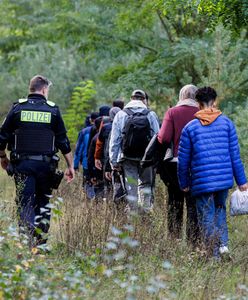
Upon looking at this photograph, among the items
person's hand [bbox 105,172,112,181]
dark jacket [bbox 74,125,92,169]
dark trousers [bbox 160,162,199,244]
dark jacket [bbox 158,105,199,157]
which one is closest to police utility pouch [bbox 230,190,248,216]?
dark trousers [bbox 160,162,199,244]

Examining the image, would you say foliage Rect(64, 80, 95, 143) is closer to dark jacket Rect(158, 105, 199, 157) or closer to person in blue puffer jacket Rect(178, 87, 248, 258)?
dark jacket Rect(158, 105, 199, 157)

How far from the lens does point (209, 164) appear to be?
9.18m

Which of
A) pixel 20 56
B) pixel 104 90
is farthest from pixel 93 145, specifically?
pixel 20 56

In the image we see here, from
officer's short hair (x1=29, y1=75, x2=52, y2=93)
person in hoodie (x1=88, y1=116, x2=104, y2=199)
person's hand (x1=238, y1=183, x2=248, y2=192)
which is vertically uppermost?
officer's short hair (x1=29, y1=75, x2=52, y2=93)

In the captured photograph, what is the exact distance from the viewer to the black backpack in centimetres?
1134

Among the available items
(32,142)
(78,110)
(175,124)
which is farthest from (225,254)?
(78,110)

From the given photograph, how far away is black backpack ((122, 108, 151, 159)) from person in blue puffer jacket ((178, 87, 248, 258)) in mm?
1998

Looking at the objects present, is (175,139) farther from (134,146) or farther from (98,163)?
(98,163)

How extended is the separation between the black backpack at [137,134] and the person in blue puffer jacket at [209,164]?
2.00 meters

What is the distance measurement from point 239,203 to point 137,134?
7.79 feet

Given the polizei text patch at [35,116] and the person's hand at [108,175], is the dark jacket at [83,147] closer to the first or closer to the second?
the person's hand at [108,175]

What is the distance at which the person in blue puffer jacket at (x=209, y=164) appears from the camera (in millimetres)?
9188

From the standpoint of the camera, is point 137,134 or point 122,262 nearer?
point 122,262

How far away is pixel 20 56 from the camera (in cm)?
3303
